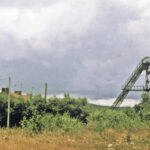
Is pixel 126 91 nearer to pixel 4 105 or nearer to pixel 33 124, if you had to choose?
pixel 4 105

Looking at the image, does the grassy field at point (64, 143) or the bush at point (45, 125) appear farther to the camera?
the bush at point (45, 125)

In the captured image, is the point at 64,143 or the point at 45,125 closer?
the point at 64,143

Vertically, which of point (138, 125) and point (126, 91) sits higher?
point (126, 91)

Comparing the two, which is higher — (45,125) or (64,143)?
(45,125)

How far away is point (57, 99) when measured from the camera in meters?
38.8

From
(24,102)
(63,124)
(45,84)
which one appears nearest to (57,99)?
(24,102)

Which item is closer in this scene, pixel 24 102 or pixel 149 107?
pixel 149 107

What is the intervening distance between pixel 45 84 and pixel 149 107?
19518 millimetres

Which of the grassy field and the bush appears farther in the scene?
the bush

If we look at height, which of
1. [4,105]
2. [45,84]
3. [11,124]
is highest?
[45,84]

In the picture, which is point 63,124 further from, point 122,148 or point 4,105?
point 4,105

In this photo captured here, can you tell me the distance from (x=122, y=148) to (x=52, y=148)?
2.97 metres

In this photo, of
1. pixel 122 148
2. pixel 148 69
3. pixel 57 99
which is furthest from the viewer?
pixel 148 69

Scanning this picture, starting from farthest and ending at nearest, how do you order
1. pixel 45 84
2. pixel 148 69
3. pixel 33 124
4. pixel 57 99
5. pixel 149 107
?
pixel 148 69
pixel 45 84
pixel 57 99
pixel 149 107
pixel 33 124
